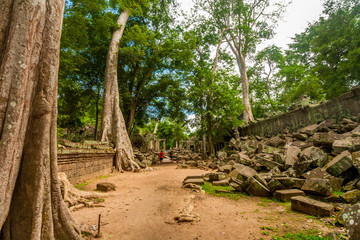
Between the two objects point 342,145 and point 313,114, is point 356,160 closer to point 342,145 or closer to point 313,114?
point 342,145

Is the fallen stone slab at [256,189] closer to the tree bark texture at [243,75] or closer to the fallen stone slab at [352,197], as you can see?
the fallen stone slab at [352,197]

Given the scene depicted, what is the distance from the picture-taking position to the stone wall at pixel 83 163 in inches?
180

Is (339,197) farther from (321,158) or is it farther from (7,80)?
(7,80)

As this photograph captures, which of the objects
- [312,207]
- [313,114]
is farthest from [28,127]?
[313,114]

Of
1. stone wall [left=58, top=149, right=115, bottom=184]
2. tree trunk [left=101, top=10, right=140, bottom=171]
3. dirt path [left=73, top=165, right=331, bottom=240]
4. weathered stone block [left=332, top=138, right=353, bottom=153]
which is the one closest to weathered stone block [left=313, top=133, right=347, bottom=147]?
weathered stone block [left=332, top=138, right=353, bottom=153]

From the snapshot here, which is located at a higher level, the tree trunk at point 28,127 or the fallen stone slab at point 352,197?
the tree trunk at point 28,127

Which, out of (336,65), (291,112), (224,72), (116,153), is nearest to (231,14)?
(224,72)

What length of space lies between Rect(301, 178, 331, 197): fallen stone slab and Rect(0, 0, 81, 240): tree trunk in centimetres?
402

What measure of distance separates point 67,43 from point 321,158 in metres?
9.97

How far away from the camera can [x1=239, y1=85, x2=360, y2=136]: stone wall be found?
20.5ft

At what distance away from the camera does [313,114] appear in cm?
766

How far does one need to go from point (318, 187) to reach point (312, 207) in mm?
758

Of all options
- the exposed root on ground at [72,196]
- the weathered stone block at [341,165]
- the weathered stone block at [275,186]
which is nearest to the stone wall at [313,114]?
the weathered stone block at [341,165]

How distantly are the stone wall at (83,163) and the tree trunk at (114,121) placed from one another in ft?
3.38
